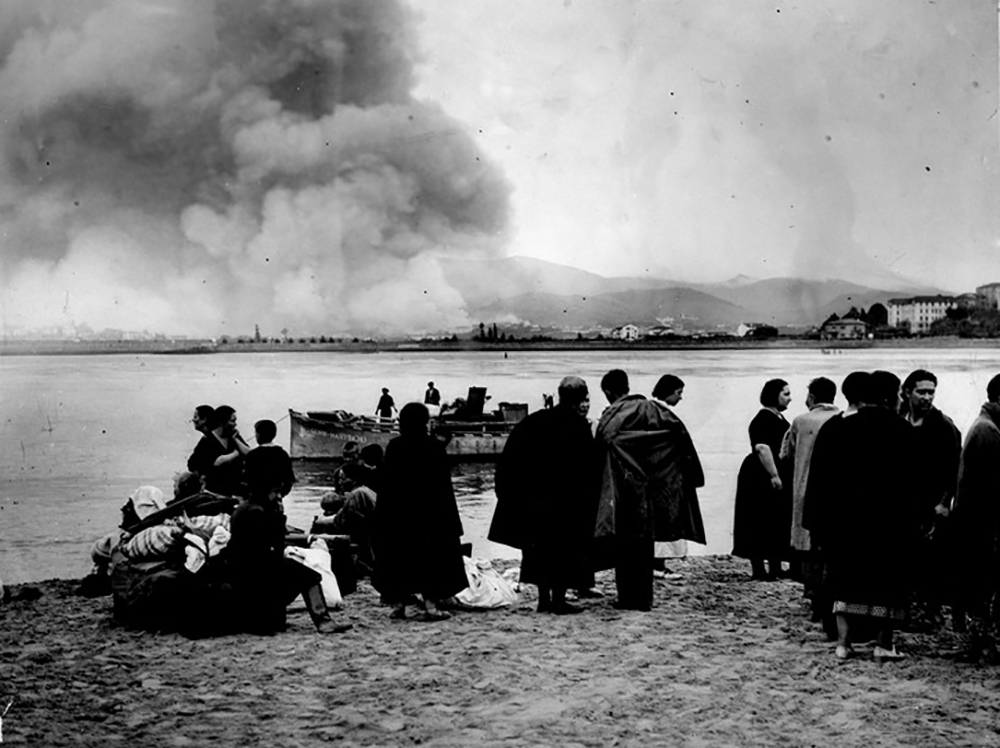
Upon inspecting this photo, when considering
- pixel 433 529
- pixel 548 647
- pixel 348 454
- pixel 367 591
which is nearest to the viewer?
pixel 548 647

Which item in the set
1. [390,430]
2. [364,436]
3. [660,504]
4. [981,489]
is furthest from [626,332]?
[981,489]

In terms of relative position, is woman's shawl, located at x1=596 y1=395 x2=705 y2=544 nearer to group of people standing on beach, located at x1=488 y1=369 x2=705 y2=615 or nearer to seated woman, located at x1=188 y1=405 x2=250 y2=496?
group of people standing on beach, located at x1=488 y1=369 x2=705 y2=615

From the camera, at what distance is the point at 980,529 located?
5.04 meters

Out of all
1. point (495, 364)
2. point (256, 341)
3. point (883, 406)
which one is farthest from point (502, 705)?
point (495, 364)

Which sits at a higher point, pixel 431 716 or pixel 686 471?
pixel 686 471

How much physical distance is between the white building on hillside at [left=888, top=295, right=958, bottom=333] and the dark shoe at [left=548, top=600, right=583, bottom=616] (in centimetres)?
1019

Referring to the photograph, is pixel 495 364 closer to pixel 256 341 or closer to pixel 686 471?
pixel 256 341

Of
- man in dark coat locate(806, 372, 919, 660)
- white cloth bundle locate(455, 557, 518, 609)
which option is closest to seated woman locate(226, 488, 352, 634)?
white cloth bundle locate(455, 557, 518, 609)

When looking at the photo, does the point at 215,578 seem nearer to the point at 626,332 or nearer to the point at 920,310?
the point at 626,332

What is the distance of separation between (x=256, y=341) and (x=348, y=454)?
9.05 m

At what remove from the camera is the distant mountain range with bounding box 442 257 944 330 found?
1471 cm

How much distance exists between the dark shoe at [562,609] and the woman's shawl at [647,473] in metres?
0.51

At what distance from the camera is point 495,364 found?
21422 mm

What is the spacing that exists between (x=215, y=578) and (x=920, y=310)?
12.5 meters
